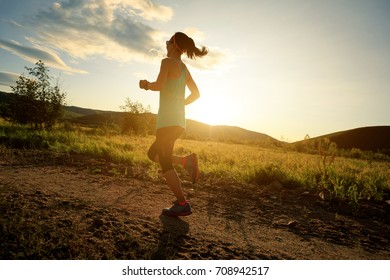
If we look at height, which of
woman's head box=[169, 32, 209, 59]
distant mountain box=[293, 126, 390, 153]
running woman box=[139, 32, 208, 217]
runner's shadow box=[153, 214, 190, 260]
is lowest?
runner's shadow box=[153, 214, 190, 260]

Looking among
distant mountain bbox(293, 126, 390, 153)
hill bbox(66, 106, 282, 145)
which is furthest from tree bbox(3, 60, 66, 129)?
distant mountain bbox(293, 126, 390, 153)

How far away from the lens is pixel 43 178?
199 inches

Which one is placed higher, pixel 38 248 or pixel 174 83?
pixel 174 83

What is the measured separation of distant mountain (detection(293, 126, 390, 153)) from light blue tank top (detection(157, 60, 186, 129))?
3600cm

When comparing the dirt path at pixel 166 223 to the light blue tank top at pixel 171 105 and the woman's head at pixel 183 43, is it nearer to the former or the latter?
the light blue tank top at pixel 171 105

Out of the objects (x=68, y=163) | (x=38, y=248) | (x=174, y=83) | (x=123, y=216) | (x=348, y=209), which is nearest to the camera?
(x=38, y=248)

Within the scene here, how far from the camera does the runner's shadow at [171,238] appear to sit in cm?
251

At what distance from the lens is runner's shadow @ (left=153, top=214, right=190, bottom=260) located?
2514 mm

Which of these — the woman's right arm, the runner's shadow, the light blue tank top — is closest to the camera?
the runner's shadow

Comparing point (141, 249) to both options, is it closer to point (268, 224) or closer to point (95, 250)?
point (95, 250)

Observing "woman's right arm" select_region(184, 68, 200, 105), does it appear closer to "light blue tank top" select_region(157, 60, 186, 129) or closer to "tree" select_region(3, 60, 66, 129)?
"light blue tank top" select_region(157, 60, 186, 129)

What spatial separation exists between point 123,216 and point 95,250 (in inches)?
36.1

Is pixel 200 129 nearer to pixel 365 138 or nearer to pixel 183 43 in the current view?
pixel 365 138

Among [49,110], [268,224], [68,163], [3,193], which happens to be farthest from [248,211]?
[49,110]
